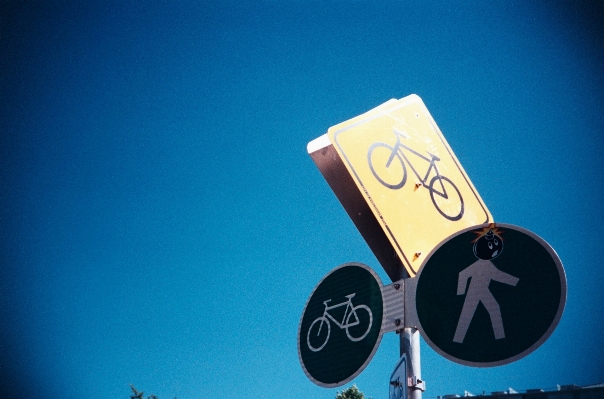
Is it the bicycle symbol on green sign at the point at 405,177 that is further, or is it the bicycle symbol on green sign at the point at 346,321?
the bicycle symbol on green sign at the point at 405,177

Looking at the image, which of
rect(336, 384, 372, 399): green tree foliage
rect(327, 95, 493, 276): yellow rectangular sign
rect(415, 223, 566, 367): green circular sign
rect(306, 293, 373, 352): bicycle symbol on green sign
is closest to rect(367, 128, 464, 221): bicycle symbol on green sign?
rect(327, 95, 493, 276): yellow rectangular sign

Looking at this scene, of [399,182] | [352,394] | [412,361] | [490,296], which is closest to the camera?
[490,296]

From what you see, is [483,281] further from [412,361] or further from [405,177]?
[405,177]

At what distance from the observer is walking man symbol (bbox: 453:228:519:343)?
1.95m

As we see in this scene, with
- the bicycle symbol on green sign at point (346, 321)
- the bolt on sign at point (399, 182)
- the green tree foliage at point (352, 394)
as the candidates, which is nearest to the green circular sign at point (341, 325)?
the bicycle symbol on green sign at point (346, 321)

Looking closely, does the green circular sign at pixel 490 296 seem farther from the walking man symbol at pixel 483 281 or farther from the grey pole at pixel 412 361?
the grey pole at pixel 412 361

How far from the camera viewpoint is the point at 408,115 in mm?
3043

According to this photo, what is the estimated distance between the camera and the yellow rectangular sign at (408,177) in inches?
101

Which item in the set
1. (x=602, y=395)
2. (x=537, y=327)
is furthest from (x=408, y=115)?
(x=602, y=395)

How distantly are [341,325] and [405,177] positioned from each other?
37.9 inches

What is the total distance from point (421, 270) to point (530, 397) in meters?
25.3

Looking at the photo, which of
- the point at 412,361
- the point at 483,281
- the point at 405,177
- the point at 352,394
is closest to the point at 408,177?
the point at 405,177

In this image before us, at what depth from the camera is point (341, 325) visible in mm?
2451

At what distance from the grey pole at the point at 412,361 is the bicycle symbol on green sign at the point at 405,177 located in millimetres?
804
